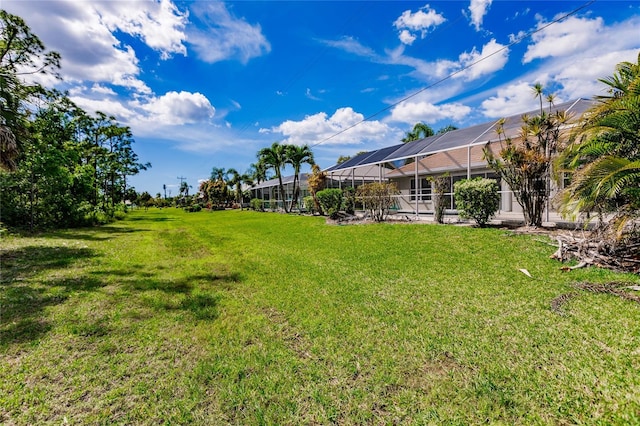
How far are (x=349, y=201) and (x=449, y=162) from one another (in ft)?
22.2

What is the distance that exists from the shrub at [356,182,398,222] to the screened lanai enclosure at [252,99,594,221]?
1.97ft

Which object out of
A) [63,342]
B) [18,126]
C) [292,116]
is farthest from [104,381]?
[292,116]

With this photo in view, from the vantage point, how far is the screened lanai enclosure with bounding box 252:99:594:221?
1137cm

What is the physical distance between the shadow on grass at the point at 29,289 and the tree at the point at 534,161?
11.5 meters

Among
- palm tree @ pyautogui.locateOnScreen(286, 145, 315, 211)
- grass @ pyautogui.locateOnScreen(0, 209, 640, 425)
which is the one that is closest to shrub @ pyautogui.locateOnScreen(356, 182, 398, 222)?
grass @ pyautogui.locateOnScreen(0, 209, 640, 425)

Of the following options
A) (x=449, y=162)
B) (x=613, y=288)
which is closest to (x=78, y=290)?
(x=613, y=288)

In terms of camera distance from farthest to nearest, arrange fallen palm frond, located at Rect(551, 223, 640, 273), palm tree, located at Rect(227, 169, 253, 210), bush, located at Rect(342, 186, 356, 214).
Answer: palm tree, located at Rect(227, 169, 253, 210), bush, located at Rect(342, 186, 356, 214), fallen palm frond, located at Rect(551, 223, 640, 273)

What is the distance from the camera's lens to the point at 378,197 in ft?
45.2

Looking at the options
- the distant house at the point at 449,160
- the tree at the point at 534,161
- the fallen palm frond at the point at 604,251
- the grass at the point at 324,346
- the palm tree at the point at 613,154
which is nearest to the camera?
the grass at the point at 324,346

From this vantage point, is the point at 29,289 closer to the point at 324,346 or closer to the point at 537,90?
the point at 324,346

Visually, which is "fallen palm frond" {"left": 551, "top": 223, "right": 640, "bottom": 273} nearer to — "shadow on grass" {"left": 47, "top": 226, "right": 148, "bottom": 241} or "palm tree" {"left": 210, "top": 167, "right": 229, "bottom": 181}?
"shadow on grass" {"left": 47, "top": 226, "right": 148, "bottom": 241}

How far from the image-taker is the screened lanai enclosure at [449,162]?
11367mm

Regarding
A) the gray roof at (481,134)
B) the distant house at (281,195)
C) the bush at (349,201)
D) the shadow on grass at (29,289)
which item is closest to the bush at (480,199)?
the gray roof at (481,134)

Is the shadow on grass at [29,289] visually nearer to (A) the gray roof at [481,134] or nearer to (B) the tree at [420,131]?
(A) the gray roof at [481,134]
